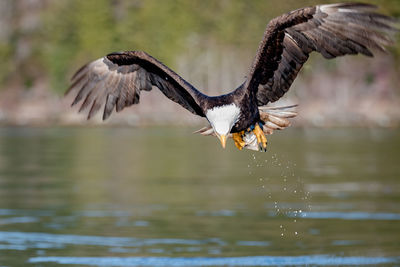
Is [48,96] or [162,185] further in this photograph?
[48,96]

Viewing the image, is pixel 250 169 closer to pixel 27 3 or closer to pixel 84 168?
pixel 84 168

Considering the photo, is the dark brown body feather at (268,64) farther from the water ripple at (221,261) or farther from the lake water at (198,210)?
the lake water at (198,210)

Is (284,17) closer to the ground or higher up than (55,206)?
higher up

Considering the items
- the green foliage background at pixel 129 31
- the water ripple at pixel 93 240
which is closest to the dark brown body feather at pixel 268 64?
the water ripple at pixel 93 240

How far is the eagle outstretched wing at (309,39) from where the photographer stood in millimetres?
9672

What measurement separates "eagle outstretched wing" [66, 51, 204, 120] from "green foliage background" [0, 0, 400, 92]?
60.8 meters

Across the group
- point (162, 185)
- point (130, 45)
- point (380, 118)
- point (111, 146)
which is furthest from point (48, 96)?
point (162, 185)

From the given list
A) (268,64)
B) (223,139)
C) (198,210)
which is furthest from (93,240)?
(223,139)

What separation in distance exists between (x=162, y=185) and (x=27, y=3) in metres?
95.7

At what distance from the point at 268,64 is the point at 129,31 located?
75837mm

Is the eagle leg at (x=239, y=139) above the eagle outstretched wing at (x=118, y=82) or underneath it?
underneath

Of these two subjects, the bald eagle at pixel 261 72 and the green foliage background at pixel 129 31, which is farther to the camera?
the green foliage background at pixel 129 31

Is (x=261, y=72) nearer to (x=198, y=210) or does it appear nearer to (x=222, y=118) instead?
(x=222, y=118)

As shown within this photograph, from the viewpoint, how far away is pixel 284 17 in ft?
34.2
